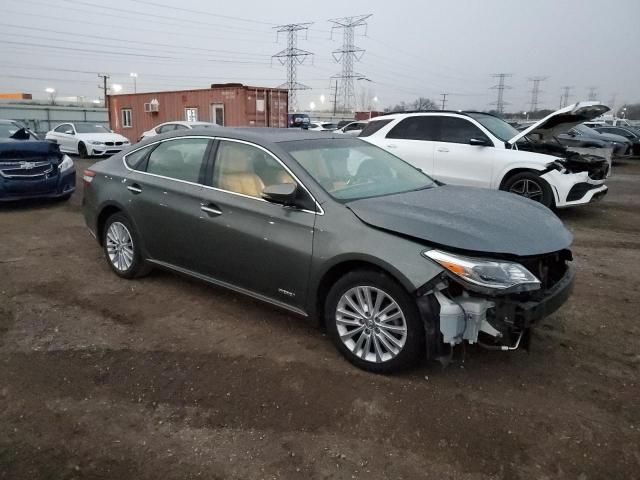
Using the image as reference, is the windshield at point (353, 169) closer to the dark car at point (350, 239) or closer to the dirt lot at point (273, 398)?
the dark car at point (350, 239)

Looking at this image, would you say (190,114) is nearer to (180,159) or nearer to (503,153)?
(503,153)

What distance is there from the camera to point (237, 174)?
4070mm

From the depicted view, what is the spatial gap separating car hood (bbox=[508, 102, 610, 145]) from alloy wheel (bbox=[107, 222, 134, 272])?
6076 mm

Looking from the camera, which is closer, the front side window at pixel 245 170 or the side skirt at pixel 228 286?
the side skirt at pixel 228 286

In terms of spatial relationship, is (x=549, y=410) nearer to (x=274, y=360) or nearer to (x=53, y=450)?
(x=274, y=360)

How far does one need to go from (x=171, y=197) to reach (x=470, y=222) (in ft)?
8.30

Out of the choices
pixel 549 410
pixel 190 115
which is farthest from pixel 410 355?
pixel 190 115

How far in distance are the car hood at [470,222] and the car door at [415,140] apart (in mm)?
5074

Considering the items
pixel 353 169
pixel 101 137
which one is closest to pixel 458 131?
pixel 353 169

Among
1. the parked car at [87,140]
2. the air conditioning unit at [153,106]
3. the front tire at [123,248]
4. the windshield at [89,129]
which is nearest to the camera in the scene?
the front tire at [123,248]

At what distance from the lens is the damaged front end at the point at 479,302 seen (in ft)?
9.73

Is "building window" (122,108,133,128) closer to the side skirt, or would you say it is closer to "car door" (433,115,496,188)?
"car door" (433,115,496,188)

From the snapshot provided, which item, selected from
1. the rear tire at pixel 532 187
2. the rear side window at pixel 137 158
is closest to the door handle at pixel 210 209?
the rear side window at pixel 137 158

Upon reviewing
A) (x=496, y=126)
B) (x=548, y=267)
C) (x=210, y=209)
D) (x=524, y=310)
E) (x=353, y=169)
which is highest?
(x=496, y=126)
